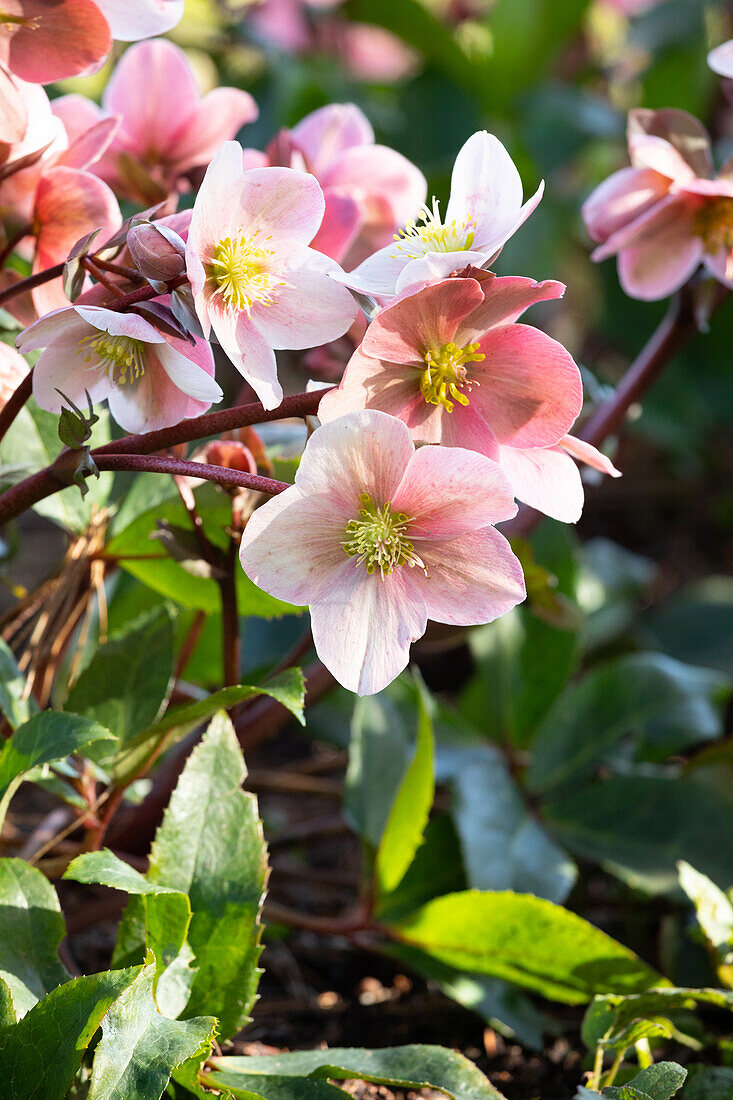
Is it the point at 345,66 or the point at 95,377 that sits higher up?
the point at 95,377

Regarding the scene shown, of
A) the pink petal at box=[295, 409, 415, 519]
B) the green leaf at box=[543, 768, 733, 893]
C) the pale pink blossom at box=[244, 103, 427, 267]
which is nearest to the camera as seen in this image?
the pink petal at box=[295, 409, 415, 519]

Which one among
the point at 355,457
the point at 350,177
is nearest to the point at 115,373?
the point at 355,457

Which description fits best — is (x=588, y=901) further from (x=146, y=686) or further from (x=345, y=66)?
(x=345, y=66)

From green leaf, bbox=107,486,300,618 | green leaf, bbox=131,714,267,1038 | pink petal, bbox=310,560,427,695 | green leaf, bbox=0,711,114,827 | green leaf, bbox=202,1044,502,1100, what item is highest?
pink petal, bbox=310,560,427,695

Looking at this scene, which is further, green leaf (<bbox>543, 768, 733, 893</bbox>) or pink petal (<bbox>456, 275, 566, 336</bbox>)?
green leaf (<bbox>543, 768, 733, 893</bbox>)

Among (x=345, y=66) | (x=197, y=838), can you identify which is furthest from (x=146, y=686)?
(x=345, y=66)

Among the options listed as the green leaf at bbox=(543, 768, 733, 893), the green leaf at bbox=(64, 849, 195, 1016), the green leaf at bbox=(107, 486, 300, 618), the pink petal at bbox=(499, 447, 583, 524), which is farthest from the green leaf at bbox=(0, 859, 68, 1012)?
the green leaf at bbox=(543, 768, 733, 893)

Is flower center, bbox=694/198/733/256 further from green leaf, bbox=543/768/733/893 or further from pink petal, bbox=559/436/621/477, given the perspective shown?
green leaf, bbox=543/768/733/893
